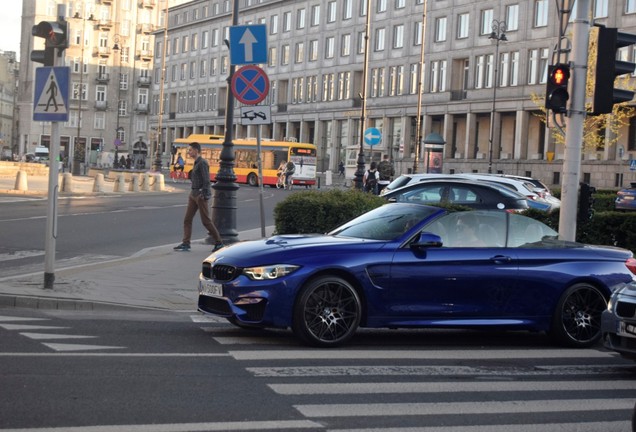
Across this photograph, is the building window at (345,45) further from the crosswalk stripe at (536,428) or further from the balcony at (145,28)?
the crosswalk stripe at (536,428)

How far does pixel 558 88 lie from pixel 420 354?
5847 millimetres

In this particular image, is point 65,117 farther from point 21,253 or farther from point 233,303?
point 21,253

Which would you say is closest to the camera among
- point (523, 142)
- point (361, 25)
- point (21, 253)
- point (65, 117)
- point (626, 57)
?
point (65, 117)

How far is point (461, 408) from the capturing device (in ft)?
24.8

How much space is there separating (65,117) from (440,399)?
7182mm

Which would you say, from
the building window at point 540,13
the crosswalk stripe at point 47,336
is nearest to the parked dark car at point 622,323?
the crosswalk stripe at point 47,336

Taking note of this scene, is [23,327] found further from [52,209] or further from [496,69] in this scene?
[496,69]

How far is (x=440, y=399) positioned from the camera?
7.86 meters

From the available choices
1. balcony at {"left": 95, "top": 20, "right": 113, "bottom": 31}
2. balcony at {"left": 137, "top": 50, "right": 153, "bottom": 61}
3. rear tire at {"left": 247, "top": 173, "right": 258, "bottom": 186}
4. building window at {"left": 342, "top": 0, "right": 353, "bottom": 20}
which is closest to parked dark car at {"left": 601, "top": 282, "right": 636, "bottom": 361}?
rear tire at {"left": 247, "top": 173, "right": 258, "bottom": 186}

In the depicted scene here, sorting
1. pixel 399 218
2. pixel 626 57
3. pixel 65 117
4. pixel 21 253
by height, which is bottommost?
pixel 21 253

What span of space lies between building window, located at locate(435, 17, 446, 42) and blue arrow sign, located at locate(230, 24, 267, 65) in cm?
6800

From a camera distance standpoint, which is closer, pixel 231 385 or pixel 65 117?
pixel 231 385

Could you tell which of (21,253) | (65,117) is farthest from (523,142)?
(65,117)

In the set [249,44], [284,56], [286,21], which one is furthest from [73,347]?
[284,56]
